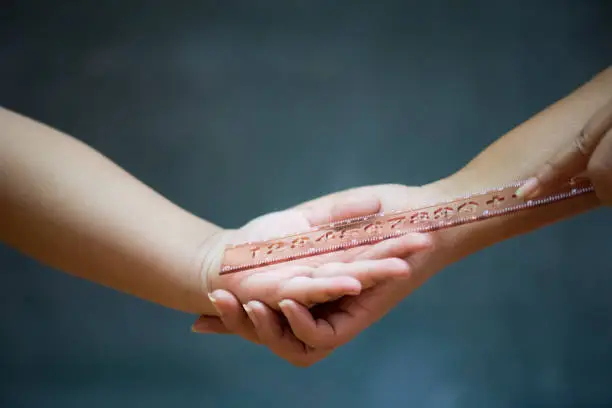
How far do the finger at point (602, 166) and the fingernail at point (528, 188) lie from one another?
0.06m

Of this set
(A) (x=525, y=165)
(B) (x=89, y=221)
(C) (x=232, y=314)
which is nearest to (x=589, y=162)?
(A) (x=525, y=165)

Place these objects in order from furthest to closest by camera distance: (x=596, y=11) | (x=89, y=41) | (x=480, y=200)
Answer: (x=89, y=41)
(x=596, y=11)
(x=480, y=200)

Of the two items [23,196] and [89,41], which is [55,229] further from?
[89,41]

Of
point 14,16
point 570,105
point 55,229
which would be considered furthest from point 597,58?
point 14,16

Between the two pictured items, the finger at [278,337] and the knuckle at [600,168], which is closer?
the knuckle at [600,168]

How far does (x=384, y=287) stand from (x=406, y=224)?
3.2 inches

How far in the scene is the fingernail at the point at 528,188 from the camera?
1.97 feet

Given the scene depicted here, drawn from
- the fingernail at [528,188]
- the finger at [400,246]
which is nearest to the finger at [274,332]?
the finger at [400,246]

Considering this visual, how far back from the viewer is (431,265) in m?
0.74

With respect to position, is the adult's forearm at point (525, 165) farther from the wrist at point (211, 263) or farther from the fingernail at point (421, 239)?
the wrist at point (211, 263)

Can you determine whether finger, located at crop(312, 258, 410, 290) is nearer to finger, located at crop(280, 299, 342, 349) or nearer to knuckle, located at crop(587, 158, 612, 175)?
finger, located at crop(280, 299, 342, 349)

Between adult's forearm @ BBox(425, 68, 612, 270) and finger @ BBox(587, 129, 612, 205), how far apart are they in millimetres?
102

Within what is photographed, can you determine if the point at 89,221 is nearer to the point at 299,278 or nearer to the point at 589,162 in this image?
the point at 299,278

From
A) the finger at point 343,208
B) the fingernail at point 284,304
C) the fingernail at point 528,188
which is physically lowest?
the fingernail at point 284,304
